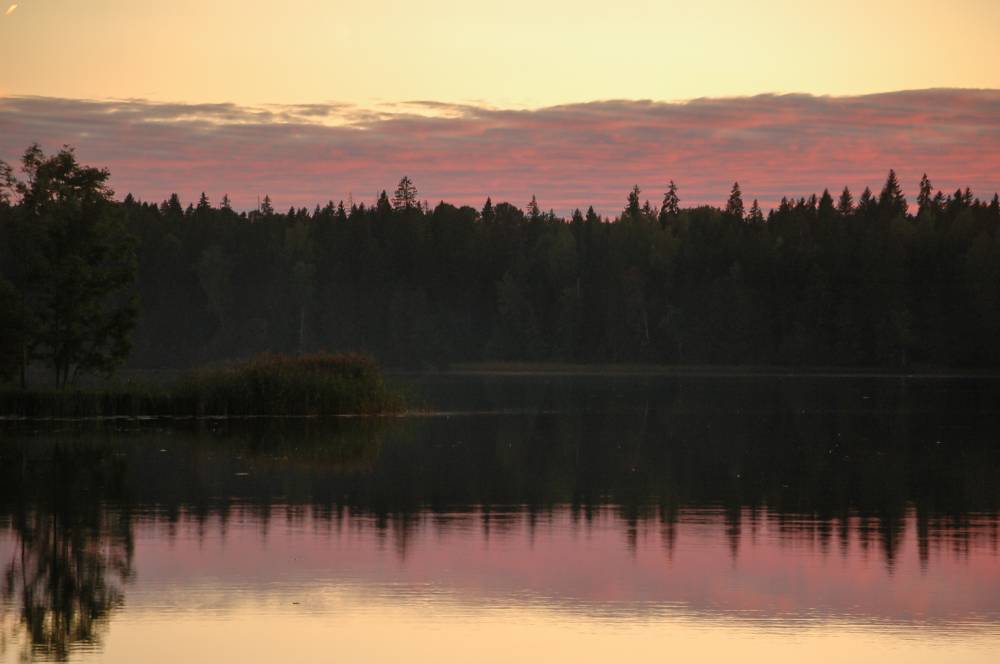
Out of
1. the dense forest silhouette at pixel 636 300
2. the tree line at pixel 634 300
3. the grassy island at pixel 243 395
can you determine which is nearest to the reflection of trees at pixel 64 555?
the grassy island at pixel 243 395

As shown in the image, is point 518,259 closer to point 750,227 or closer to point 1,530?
point 750,227

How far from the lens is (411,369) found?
590ft

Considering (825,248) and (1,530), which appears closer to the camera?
(1,530)

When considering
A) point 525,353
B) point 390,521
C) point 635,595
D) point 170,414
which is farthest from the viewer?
point 525,353

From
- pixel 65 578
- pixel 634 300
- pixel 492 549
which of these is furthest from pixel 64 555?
pixel 634 300

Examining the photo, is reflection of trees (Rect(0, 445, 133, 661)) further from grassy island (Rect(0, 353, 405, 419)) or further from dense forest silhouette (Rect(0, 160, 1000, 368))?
dense forest silhouette (Rect(0, 160, 1000, 368))

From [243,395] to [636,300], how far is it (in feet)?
411

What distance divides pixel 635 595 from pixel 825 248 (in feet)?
517

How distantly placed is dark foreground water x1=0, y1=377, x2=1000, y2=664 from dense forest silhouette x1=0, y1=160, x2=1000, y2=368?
378 feet

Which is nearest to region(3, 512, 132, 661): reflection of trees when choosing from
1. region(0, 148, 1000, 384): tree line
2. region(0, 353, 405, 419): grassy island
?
region(0, 353, 405, 419): grassy island

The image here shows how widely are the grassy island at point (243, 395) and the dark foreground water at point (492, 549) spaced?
5.45 metres

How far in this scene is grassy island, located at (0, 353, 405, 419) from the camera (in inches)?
2258

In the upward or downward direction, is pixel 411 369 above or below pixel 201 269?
below

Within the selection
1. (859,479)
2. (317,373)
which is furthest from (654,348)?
(859,479)
